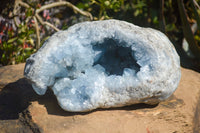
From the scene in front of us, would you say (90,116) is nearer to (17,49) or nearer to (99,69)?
(99,69)

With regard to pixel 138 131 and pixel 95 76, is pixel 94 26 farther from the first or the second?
pixel 138 131

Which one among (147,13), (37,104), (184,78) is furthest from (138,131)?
(147,13)

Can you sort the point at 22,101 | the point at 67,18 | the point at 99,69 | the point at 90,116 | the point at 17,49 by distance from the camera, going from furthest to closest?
the point at 67,18, the point at 17,49, the point at 22,101, the point at 99,69, the point at 90,116

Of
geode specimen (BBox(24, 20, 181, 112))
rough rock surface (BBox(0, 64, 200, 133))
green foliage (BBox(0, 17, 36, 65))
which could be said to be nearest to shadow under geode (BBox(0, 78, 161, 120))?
rough rock surface (BBox(0, 64, 200, 133))

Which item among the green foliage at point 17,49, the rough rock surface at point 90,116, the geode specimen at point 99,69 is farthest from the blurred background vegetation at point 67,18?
the geode specimen at point 99,69

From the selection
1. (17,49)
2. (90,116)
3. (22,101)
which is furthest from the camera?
(17,49)

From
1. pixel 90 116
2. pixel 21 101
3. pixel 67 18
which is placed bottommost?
pixel 21 101

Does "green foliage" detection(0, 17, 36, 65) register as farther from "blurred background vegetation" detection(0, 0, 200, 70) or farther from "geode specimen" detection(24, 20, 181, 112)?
"geode specimen" detection(24, 20, 181, 112)

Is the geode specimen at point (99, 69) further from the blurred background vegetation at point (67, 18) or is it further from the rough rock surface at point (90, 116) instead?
the blurred background vegetation at point (67, 18)

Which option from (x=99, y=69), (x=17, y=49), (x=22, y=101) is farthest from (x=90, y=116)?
(x=17, y=49)
